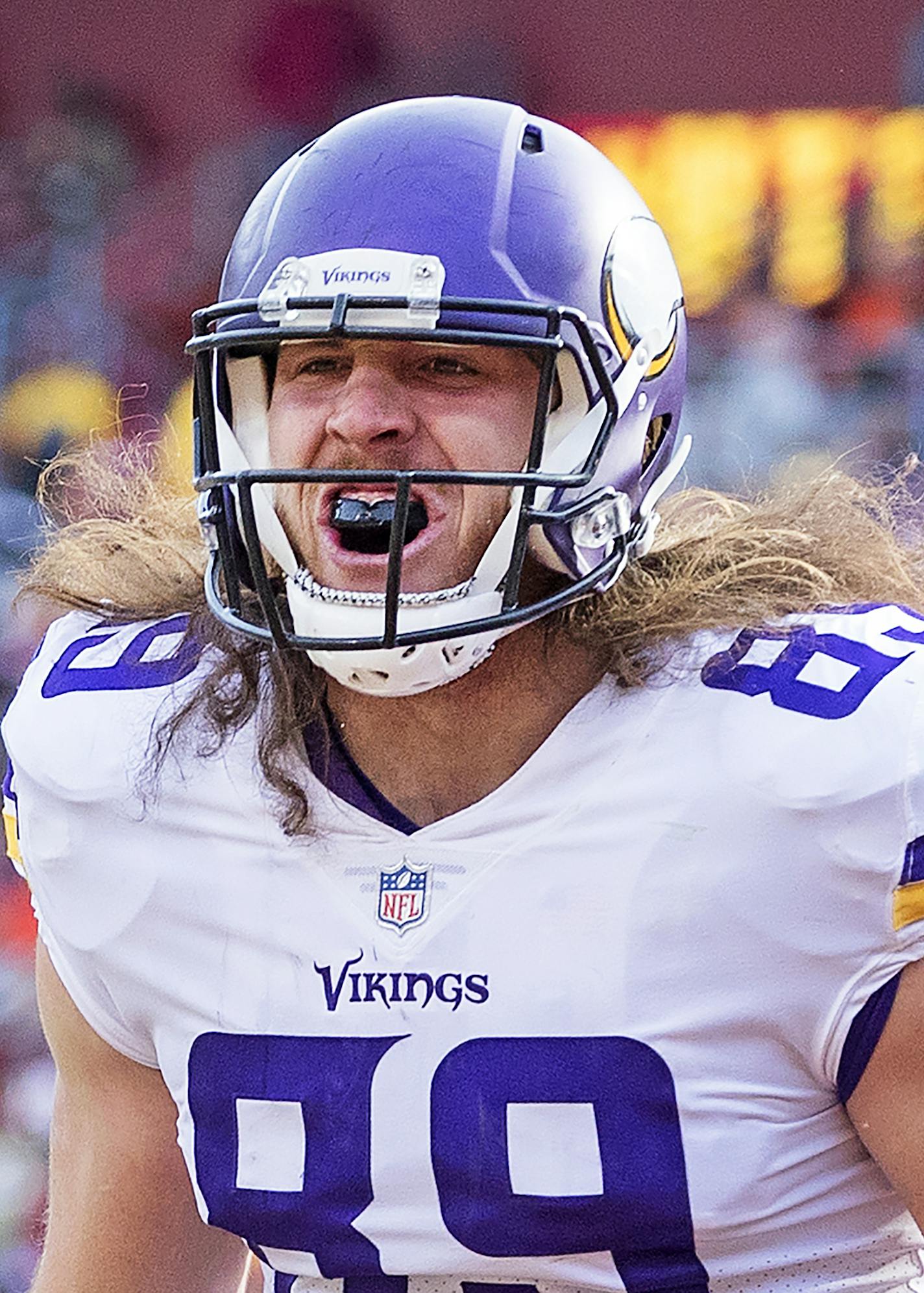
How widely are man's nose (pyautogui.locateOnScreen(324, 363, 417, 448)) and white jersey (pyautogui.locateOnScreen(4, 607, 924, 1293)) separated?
0.22 meters

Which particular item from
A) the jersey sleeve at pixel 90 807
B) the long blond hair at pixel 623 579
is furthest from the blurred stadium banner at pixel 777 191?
the jersey sleeve at pixel 90 807

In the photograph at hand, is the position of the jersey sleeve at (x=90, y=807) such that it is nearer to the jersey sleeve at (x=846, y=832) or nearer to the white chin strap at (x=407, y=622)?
the white chin strap at (x=407, y=622)

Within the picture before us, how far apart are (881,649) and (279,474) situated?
0.40 m

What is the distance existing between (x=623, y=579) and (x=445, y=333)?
0.26m

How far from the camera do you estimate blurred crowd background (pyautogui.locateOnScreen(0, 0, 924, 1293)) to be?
137 inches

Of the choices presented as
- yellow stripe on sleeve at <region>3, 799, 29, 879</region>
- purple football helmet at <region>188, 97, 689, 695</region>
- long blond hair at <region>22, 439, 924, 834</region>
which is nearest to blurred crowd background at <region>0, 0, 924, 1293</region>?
long blond hair at <region>22, 439, 924, 834</region>

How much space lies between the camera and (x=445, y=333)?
1.21m

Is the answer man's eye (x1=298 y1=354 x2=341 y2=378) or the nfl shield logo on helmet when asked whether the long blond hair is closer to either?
the nfl shield logo on helmet

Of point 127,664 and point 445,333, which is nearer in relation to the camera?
point 445,333

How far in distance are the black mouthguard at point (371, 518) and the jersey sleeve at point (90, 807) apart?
0.22m

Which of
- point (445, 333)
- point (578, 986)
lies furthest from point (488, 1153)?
point (445, 333)

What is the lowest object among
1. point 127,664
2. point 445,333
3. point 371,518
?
point 127,664

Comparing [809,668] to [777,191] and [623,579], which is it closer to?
[623,579]

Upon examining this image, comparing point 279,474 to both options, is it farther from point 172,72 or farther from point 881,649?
point 172,72
